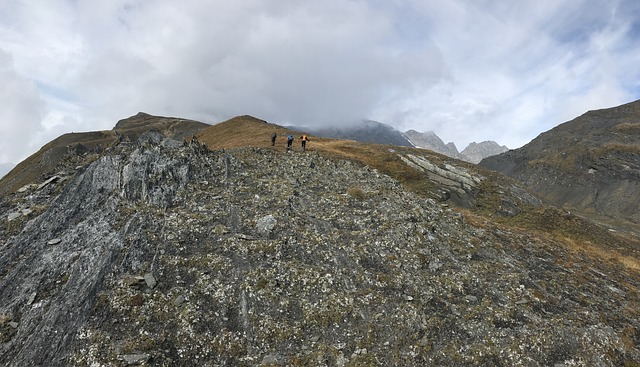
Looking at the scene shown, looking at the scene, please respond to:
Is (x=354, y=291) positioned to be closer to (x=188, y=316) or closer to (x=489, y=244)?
(x=188, y=316)

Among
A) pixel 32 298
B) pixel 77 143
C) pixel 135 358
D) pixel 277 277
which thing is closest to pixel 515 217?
pixel 277 277

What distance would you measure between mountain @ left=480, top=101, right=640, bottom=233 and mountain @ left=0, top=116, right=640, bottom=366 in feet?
297

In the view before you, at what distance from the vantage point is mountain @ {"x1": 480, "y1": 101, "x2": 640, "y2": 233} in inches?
4336

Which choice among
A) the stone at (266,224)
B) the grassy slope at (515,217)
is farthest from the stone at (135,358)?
the grassy slope at (515,217)

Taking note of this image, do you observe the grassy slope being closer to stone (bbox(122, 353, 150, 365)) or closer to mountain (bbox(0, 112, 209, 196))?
stone (bbox(122, 353, 150, 365))

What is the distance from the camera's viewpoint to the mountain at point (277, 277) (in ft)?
58.3

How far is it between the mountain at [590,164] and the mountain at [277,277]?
3567 inches

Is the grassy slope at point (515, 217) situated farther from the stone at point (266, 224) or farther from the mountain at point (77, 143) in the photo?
the mountain at point (77, 143)

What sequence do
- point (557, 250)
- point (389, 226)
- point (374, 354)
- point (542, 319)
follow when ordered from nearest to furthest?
point (374, 354) → point (542, 319) → point (389, 226) → point (557, 250)

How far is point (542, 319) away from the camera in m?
20.6

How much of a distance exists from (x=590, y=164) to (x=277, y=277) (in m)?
148

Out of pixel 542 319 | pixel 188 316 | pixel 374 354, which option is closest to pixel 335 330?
pixel 374 354

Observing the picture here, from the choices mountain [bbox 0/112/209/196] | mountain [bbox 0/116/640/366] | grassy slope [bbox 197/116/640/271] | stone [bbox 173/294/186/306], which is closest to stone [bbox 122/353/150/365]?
mountain [bbox 0/116/640/366]

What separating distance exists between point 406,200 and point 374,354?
57.7ft
